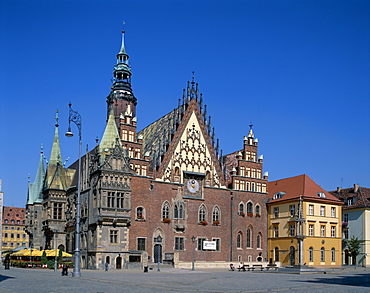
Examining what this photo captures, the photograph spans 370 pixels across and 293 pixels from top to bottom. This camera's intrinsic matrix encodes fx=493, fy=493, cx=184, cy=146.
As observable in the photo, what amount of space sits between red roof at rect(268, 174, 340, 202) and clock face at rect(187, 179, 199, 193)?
44.3 ft

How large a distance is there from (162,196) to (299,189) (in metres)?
21.5

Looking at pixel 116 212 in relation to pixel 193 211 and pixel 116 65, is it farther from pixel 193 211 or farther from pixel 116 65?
pixel 116 65

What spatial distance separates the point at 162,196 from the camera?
67.8 meters

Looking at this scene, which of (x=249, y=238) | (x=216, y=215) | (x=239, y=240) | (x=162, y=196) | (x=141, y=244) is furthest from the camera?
(x=249, y=238)

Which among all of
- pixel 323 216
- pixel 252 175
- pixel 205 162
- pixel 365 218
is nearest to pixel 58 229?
pixel 205 162

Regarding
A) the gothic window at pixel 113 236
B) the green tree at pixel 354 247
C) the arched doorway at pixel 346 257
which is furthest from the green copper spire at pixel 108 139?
the arched doorway at pixel 346 257

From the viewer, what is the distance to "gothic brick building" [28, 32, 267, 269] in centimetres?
6250

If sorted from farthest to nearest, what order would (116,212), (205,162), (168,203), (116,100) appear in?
(116,100) < (205,162) < (168,203) < (116,212)

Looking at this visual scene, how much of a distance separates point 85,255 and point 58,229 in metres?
14.8

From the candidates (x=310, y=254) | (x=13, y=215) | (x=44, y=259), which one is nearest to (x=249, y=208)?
(x=310, y=254)

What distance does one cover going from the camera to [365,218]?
82625 mm

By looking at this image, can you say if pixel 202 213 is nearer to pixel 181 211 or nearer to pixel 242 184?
pixel 181 211

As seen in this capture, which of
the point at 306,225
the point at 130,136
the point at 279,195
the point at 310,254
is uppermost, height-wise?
the point at 130,136

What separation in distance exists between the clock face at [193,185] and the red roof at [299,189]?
13492 mm
